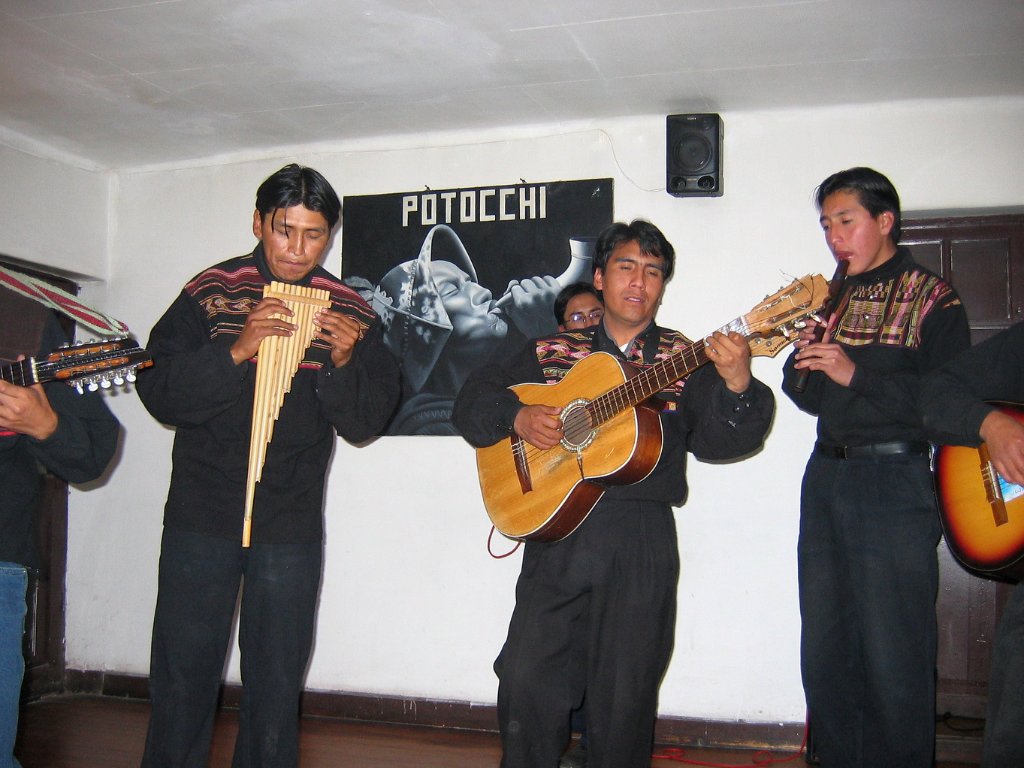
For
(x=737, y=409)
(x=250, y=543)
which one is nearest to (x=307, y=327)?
(x=250, y=543)

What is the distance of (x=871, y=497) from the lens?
8.93 feet

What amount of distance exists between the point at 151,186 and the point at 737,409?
159 inches

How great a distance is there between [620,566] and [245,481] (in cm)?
107

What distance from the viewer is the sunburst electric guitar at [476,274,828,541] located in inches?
101

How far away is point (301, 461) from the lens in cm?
254

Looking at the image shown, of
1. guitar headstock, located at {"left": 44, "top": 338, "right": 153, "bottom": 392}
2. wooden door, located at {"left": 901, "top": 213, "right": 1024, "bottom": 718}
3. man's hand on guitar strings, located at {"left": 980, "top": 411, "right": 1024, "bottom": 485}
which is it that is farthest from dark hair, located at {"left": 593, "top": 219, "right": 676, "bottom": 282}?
wooden door, located at {"left": 901, "top": 213, "right": 1024, "bottom": 718}

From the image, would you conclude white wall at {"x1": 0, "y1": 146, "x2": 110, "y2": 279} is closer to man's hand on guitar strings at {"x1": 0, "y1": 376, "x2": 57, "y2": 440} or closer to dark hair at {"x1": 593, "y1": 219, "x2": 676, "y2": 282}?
man's hand on guitar strings at {"x1": 0, "y1": 376, "x2": 57, "y2": 440}

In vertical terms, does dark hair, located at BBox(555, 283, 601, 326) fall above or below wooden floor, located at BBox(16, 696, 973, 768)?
above

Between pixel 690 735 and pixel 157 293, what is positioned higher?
pixel 157 293

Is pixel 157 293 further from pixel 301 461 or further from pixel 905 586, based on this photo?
pixel 905 586

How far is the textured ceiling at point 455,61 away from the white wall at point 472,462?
190 mm

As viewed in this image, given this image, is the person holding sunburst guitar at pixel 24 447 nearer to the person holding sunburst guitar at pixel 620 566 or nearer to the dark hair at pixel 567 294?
the person holding sunburst guitar at pixel 620 566

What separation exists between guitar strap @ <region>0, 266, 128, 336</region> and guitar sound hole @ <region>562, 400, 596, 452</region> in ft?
4.35

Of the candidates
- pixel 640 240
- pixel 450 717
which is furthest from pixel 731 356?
pixel 450 717
